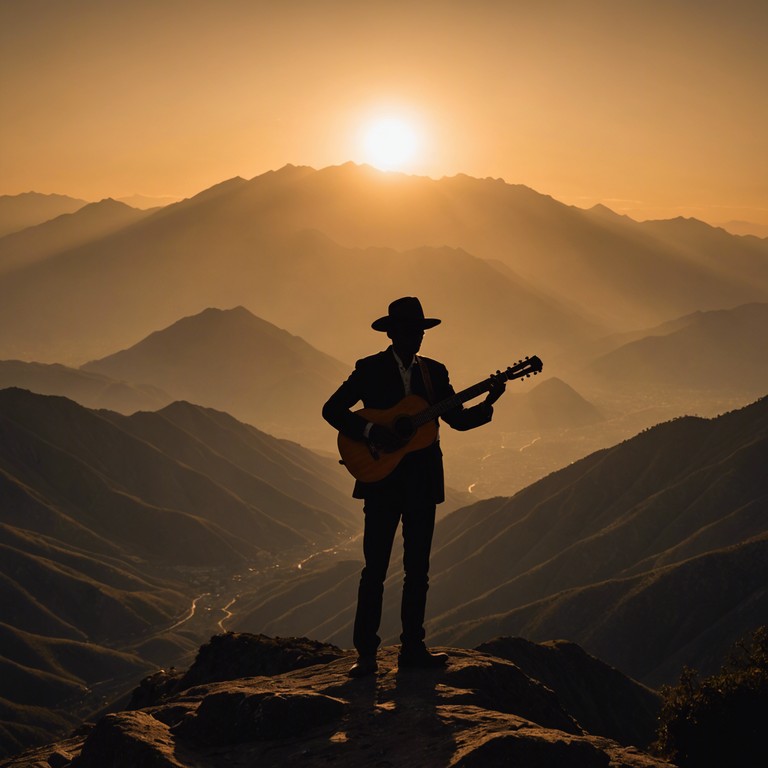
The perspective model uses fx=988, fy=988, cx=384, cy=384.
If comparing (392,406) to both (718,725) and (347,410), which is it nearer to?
(347,410)

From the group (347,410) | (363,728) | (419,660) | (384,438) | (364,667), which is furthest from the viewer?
(419,660)

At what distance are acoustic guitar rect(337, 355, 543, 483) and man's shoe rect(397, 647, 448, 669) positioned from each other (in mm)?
2806

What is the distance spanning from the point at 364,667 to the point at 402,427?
375 centimetres

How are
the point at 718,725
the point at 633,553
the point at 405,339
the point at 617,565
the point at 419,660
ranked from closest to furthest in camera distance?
the point at 405,339
the point at 419,660
the point at 718,725
the point at 617,565
the point at 633,553

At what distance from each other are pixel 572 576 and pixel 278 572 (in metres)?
84.1

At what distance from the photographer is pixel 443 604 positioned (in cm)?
12062

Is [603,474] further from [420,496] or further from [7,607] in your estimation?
[420,496]

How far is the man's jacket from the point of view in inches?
551

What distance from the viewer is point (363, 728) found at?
1230cm

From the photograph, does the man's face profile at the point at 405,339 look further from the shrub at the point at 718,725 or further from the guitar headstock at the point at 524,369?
the shrub at the point at 718,725

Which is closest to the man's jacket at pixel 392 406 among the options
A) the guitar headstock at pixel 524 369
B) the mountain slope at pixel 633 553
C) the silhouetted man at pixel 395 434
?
the silhouetted man at pixel 395 434

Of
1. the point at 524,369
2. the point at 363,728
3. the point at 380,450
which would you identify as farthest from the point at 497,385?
the point at 363,728

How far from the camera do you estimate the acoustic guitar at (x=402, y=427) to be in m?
13.7

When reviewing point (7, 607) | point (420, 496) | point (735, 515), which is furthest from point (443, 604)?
point (420, 496)
